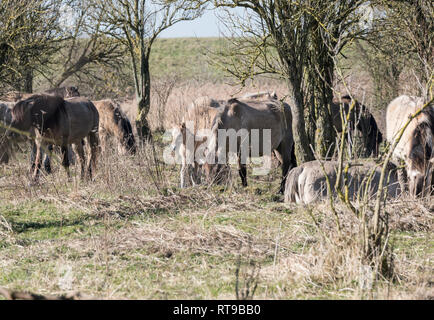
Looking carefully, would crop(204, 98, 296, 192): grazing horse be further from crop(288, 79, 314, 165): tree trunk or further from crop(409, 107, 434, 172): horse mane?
crop(409, 107, 434, 172): horse mane

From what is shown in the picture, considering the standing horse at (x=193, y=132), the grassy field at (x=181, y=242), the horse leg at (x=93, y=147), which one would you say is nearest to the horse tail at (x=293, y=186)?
the grassy field at (x=181, y=242)

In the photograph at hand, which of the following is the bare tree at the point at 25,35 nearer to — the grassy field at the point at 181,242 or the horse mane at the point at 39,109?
the horse mane at the point at 39,109

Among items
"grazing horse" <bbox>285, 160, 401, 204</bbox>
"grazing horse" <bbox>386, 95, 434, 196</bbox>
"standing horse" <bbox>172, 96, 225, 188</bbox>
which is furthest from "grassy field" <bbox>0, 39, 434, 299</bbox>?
"standing horse" <bbox>172, 96, 225, 188</bbox>

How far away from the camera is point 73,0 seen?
1838 centimetres

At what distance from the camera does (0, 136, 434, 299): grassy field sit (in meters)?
5.08

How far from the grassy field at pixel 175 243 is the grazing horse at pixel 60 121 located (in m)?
2.15

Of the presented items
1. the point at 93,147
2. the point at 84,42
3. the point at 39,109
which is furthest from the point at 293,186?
the point at 84,42

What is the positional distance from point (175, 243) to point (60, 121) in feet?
24.5

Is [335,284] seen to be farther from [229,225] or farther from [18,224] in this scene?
[18,224]

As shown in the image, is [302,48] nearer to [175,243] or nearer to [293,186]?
[293,186]

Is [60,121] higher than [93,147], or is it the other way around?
[60,121]

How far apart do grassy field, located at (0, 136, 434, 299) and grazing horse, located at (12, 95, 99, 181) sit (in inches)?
84.8

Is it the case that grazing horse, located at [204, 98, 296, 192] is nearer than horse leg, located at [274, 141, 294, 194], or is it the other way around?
grazing horse, located at [204, 98, 296, 192]

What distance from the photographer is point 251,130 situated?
496 inches
